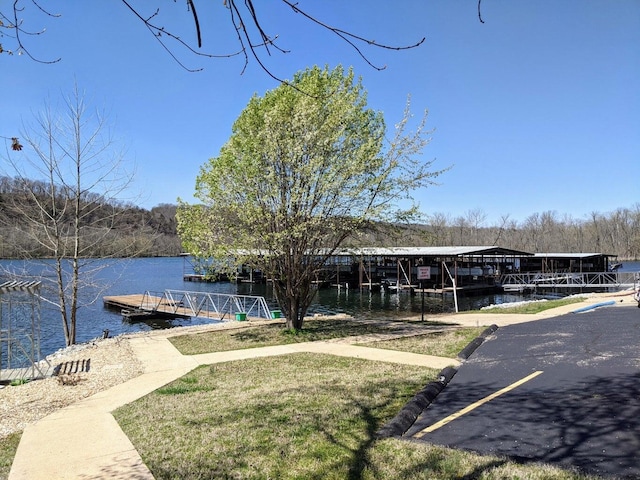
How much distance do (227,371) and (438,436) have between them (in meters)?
5.41

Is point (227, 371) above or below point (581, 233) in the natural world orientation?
below

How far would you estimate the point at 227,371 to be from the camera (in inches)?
382

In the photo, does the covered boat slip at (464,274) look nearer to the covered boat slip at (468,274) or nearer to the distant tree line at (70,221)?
the covered boat slip at (468,274)

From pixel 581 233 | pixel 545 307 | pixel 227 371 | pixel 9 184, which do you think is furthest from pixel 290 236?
pixel 581 233

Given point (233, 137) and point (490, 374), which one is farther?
point (233, 137)

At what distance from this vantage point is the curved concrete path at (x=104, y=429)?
4.96 meters

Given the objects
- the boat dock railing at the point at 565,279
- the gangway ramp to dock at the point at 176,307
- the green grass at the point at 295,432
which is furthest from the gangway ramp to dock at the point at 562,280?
the green grass at the point at 295,432

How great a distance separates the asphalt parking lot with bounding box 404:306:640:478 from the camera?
15.8ft

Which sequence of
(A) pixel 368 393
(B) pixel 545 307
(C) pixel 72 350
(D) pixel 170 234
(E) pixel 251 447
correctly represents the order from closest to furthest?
1. (E) pixel 251 447
2. (A) pixel 368 393
3. (C) pixel 72 350
4. (B) pixel 545 307
5. (D) pixel 170 234

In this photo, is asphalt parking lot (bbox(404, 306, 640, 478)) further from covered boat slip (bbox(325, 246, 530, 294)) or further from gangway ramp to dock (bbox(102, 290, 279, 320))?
covered boat slip (bbox(325, 246, 530, 294))

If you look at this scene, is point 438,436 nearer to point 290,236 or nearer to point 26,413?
point 26,413

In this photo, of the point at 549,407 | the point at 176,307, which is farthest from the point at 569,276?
the point at 549,407

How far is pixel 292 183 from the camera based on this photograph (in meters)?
14.2

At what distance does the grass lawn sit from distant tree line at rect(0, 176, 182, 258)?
853cm
